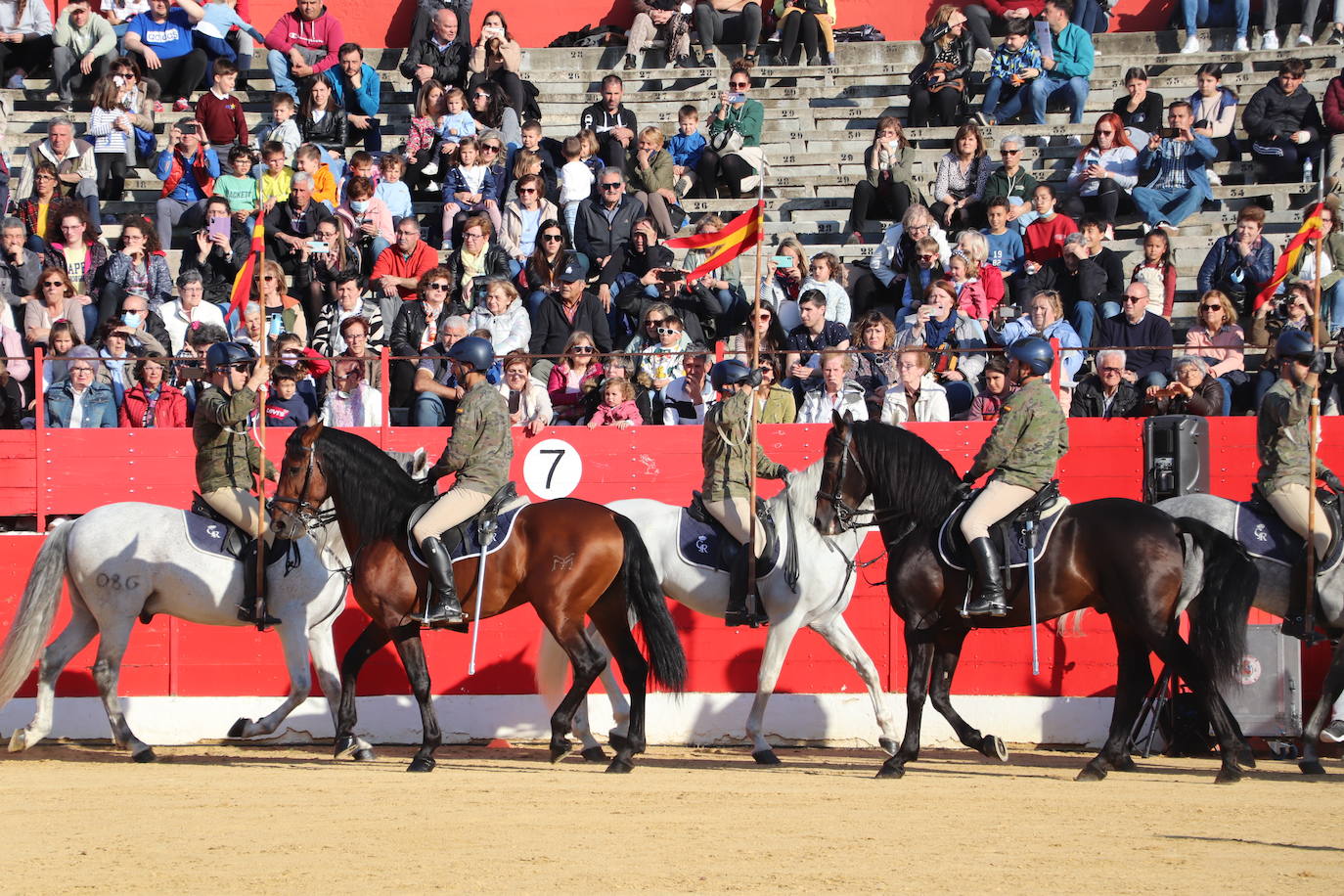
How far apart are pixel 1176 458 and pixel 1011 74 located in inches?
349

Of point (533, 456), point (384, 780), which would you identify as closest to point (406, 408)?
point (533, 456)

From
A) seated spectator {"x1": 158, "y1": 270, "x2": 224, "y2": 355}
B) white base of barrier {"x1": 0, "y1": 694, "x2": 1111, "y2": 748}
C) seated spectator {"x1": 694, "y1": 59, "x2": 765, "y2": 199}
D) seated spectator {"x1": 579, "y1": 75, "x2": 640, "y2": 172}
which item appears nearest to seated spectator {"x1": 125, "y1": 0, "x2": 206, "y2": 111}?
seated spectator {"x1": 579, "y1": 75, "x2": 640, "y2": 172}

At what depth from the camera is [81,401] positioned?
1580cm

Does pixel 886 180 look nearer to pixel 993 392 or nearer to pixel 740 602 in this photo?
pixel 993 392

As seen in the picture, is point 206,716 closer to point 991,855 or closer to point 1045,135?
point 991,855

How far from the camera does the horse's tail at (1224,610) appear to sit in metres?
11.5

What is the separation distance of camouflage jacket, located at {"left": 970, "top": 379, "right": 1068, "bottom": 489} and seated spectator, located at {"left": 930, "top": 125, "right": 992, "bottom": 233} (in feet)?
24.3

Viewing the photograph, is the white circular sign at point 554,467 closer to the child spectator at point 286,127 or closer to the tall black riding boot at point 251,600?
the tall black riding boot at point 251,600

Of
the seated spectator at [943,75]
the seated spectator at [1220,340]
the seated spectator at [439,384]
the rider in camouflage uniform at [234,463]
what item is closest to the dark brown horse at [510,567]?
the rider in camouflage uniform at [234,463]

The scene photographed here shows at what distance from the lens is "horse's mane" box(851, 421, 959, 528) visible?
472 inches

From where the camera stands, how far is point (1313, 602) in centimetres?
1222

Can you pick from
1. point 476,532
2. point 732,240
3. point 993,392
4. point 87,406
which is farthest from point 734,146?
point 476,532

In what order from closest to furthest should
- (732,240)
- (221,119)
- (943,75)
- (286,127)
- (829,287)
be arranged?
(732,240) < (829,287) < (286,127) < (221,119) < (943,75)

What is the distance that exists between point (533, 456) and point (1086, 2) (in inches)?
474
